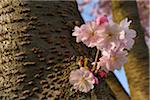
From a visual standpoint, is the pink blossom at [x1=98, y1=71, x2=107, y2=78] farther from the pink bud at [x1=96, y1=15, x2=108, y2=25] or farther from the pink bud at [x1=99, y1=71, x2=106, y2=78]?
the pink bud at [x1=96, y1=15, x2=108, y2=25]

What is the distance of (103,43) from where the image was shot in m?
0.78

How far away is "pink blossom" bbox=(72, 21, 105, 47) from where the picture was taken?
31.1 inches

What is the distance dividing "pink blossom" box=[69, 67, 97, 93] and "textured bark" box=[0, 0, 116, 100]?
18 mm

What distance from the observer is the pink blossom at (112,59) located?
0.81 meters

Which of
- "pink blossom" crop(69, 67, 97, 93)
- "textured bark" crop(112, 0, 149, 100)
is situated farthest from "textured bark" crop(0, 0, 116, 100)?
"textured bark" crop(112, 0, 149, 100)

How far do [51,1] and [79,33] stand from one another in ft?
0.82

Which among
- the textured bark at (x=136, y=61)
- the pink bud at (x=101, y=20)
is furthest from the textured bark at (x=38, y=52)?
the textured bark at (x=136, y=61)

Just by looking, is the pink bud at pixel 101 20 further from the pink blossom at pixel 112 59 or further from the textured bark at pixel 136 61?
the textured bark at pixel 136 61

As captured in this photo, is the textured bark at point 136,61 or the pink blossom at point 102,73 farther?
the textured bark at point 136,61

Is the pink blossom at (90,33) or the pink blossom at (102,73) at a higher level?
the pink blossom at (90,33)

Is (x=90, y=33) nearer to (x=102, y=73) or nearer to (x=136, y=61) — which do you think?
(x=102, y=73)

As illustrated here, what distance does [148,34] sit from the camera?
4809mm

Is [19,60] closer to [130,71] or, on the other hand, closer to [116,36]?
[116,36]

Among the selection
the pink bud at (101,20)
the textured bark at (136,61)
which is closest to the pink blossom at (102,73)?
the pink bud at (101,20)
